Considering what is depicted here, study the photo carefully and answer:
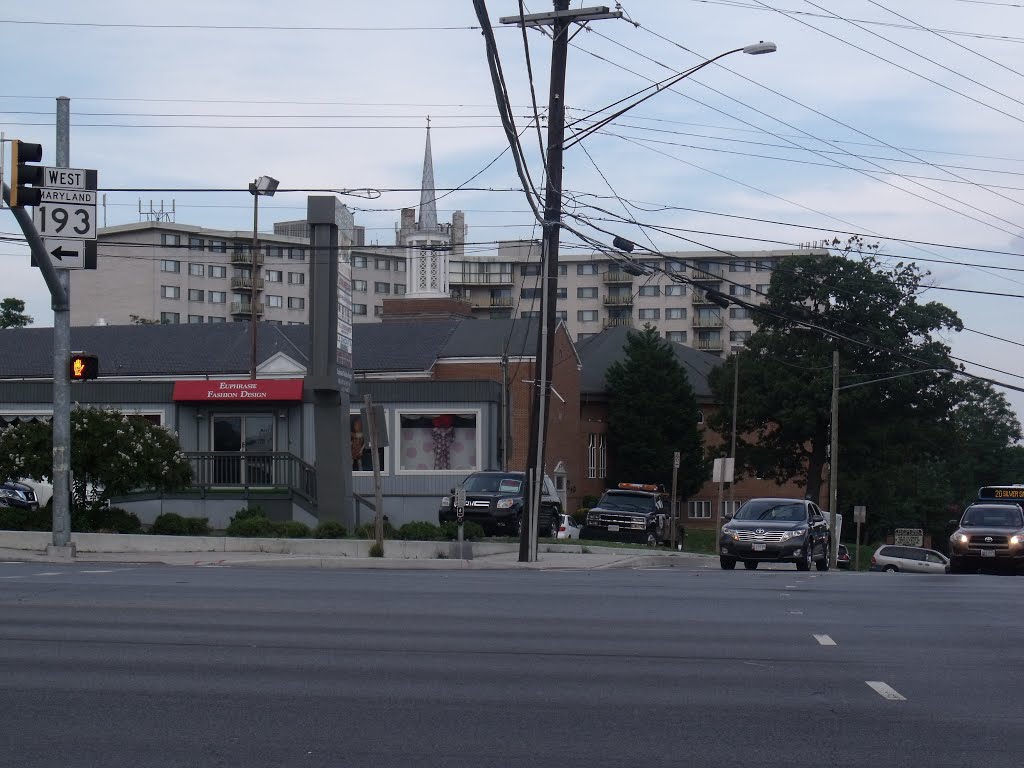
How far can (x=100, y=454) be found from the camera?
28266mm

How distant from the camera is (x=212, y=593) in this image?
51.3ft

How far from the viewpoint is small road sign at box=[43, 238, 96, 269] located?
23.2 metres

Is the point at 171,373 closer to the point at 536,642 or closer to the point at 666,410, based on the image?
the point at 666,410

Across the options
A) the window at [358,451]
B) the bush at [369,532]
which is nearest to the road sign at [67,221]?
the bush at [369,532]

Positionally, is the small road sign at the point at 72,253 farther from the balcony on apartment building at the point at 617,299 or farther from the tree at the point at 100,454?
the balcony on apartment building at the point at 617,299

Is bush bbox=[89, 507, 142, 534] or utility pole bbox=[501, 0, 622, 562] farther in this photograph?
bush bbox=[89, 507, 142, 534]

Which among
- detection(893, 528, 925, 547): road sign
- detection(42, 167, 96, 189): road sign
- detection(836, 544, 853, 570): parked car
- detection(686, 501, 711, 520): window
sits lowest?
detection(836, 544, 853, 570): parked car

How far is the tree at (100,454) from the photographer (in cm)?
2786

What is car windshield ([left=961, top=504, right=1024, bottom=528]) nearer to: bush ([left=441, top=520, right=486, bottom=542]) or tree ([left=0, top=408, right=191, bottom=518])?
bush ([left=441, top=520, right=486, bottom=542])

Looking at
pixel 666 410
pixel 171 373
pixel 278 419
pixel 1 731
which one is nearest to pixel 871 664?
pixel 1 731

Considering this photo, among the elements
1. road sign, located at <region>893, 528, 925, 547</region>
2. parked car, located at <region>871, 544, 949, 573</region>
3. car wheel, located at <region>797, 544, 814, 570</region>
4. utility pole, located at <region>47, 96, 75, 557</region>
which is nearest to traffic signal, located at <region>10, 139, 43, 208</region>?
utility pole, located at <region>47, 96, 75, 557</region>

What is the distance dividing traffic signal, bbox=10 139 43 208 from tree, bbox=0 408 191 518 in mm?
8604

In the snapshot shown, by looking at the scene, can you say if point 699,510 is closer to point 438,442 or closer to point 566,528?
point 438,442

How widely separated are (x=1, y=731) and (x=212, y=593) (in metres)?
7.89
